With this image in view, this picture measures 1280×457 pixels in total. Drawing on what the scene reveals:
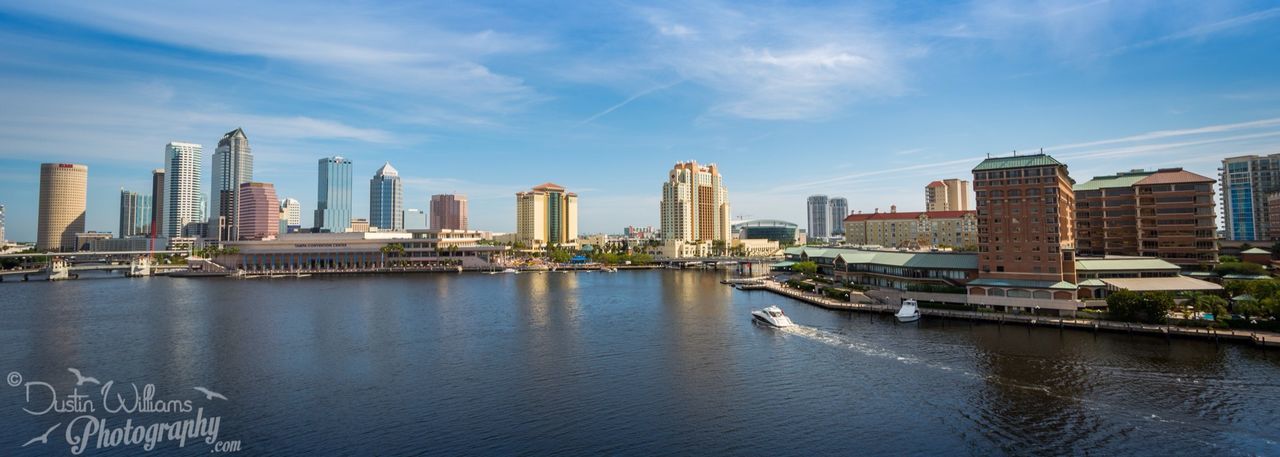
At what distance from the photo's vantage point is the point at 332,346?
48031mm

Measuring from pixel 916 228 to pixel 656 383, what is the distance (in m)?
134

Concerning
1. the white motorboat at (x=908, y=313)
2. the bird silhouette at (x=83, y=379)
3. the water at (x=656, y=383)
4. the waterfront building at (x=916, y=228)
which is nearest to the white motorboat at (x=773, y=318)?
the water at (x=656, y=383)

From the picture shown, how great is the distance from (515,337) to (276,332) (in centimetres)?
2182

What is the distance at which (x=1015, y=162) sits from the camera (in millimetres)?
59094

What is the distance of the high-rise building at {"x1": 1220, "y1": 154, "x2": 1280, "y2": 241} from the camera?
121 meters

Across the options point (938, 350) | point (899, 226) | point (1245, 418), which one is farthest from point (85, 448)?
point (899, 226)

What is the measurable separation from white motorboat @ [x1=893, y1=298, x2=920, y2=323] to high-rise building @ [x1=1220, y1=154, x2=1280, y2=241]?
109m

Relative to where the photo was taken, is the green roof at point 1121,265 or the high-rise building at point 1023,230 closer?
the high-rise building at point 1023,230

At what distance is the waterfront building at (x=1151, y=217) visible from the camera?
6850 centimetres

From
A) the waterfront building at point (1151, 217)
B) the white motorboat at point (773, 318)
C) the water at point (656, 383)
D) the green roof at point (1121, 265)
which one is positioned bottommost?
the water at point (656, 383)

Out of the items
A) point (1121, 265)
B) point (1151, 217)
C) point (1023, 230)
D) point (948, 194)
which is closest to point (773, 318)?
point (1023, 230)

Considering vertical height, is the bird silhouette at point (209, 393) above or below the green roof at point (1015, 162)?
below

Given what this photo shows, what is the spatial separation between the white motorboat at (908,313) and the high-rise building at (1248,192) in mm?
109194

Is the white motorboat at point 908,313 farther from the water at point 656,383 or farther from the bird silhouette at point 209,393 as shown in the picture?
the bird silhouette at point 209,393
